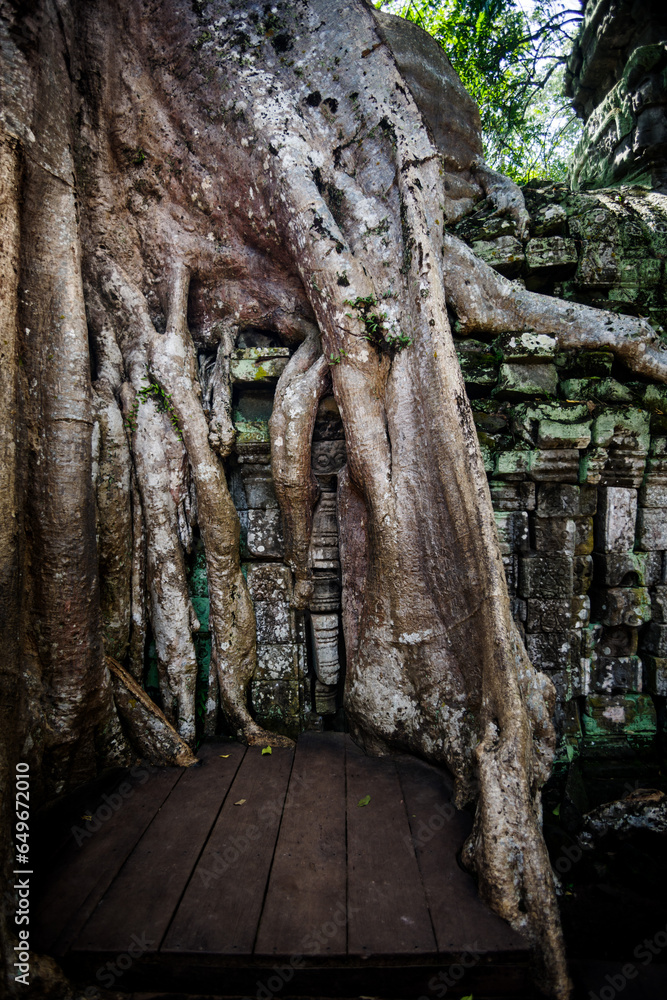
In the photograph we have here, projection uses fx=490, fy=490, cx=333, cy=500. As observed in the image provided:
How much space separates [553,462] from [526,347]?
2.16 feet

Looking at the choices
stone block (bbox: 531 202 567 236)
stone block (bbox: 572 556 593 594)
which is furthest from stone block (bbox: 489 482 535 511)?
stone block (bbox: 531 202 567 236)

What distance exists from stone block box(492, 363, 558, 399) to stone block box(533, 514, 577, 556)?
674mm

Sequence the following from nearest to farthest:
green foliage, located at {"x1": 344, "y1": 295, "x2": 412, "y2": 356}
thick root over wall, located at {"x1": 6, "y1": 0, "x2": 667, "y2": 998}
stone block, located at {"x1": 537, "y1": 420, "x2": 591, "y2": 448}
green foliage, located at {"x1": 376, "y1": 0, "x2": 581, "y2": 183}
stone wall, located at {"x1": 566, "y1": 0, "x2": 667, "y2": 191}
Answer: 1. thick root over wall, located at {"x1": 6, "y1": 0, "x2": 667, "y2": 998}
2. green foliage, located at {"x1": 344, "y1": 295, "x2": 412, "y2": 356}
3. stone block, located at {"x1": 537, "y1": 420, "x2": 591, "y2": 448}
4. stone wall, located at {"x1": 566, "y1": 0, "x2": 667, "y2": 191}
5. green foliage, located at {"x1": 376, "y1": 0, "x2": 581, "y2": 183}

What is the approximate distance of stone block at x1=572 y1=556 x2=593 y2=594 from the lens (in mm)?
2639

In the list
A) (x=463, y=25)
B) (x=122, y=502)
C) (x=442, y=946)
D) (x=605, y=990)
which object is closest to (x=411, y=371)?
(x=122, y=502)

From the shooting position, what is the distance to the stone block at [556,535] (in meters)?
2.60

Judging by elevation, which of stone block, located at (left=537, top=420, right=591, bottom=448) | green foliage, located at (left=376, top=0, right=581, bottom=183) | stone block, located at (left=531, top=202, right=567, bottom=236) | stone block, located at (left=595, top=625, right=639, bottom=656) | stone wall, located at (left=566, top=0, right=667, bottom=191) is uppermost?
green foliage, located at (left=376, top=0, right=581, bottom=183)

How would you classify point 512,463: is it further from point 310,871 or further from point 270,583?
point 310,871

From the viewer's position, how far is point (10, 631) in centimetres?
184

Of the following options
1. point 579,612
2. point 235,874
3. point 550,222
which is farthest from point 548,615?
point 550,222

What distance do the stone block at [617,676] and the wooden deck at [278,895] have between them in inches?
44.7

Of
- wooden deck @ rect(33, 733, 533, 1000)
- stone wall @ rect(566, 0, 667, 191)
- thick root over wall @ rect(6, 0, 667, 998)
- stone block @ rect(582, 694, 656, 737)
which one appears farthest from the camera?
stone wall @ rect(566, 0, 667, 191)

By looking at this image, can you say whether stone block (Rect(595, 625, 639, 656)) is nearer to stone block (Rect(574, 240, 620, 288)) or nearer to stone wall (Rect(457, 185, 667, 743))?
stone wall (Rect(457, 185, 667, 743))

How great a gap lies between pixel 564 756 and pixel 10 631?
2.68m
